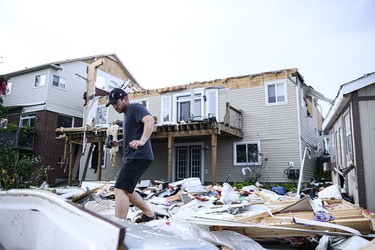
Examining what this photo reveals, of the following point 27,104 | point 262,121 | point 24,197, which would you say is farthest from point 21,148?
point 24,197

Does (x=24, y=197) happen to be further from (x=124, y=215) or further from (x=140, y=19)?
(x=140, y=19)

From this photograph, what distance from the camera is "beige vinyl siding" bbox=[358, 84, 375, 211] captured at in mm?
5504

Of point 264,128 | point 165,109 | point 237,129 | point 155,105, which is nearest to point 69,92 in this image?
point 155,105

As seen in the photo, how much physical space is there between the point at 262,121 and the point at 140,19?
7065 millimetres

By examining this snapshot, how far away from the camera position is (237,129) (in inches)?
536

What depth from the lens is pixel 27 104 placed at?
63.7 feet

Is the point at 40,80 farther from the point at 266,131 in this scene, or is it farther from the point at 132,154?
the point at 132,154

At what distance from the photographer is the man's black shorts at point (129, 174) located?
327 cm

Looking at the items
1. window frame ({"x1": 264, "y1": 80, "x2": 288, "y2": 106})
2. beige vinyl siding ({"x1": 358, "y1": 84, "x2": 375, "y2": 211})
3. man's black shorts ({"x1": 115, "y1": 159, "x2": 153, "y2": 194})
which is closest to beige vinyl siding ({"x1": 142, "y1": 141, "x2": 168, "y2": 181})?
window frame ({"x1": 264, "y1": 80, "x2": 288, "y2": 106})

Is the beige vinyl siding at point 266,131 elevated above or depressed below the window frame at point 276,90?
below

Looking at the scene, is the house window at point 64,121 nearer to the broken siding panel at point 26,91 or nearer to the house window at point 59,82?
the broken siding panel at point 26,91

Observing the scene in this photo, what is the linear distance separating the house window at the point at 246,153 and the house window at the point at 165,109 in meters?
4.00

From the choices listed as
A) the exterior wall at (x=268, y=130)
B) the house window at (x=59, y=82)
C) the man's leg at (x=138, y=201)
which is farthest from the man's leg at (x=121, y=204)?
the house window at (x=59, y=82)

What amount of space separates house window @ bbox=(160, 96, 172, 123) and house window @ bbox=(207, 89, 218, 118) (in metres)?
2.22
